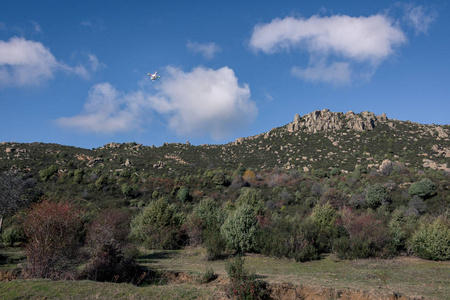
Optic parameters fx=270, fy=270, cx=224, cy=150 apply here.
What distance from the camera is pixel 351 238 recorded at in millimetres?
19359

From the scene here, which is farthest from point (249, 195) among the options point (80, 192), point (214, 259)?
point (80, 192)

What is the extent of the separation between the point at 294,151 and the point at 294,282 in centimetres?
6566

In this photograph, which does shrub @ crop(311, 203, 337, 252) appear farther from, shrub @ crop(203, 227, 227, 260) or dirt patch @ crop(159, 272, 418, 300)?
dirt patch @ crop(159, 272, 418, 300)

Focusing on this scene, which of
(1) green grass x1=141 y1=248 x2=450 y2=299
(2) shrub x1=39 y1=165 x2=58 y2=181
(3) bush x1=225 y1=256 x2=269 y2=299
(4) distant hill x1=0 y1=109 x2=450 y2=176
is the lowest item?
(1) green grass x1=141 y1=248 x2=450 y2=299

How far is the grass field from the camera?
8698 mm

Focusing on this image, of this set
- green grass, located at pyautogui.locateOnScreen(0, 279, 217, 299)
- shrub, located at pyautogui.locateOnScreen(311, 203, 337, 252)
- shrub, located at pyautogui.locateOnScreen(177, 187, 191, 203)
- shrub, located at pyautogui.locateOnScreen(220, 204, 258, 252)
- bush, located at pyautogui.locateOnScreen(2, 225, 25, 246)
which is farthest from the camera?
shrub, located at pyautogui.locateOnScreen(177, 187, 191, 203)

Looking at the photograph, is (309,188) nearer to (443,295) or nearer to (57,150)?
(443,295)

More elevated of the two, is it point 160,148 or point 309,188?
point 160,148

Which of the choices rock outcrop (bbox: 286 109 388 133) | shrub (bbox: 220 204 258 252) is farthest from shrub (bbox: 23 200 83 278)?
rock outcrop (bbox: 286 109 388 133)

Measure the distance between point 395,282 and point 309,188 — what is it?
36.0 metres

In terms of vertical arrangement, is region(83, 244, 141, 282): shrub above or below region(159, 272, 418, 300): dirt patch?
above

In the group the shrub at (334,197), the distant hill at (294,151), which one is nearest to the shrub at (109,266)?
the shrub at (334,197)

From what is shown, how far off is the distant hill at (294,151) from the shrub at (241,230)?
3966 cm

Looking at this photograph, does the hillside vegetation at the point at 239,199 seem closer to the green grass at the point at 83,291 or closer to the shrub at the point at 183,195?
the shrub at the point at 183,195
